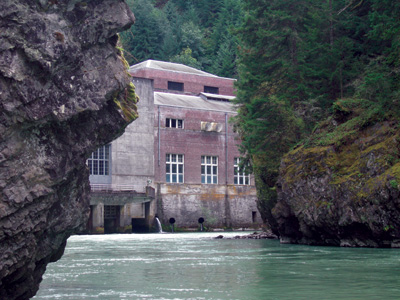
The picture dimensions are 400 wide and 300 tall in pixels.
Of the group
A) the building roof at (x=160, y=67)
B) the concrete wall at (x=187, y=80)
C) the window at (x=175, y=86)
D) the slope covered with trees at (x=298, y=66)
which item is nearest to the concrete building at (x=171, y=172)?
the concrete wall at (x=187, y=80)

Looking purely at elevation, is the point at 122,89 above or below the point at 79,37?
below

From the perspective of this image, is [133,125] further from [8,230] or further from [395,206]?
[8,230]

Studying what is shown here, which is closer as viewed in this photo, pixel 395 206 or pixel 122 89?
pixel 122 89

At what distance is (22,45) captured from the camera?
7.22 metres

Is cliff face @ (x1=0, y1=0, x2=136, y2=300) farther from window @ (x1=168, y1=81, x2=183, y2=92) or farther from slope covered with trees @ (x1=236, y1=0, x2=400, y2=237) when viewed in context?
window @ (x1=168, y1=81, x2=183, y2=92)

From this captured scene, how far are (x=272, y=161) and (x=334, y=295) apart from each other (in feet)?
72.9

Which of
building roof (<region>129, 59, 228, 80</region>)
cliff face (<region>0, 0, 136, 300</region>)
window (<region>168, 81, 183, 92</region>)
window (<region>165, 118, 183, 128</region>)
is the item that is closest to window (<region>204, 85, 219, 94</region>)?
building roof (<region>129, 59, 228, 80</region>)

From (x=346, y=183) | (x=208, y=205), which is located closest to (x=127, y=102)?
(x=346, y=183)

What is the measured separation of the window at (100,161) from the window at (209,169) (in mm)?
9417

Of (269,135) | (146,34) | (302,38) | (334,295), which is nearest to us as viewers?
(334,295)

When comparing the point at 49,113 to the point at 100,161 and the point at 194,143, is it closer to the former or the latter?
the point at 100,161

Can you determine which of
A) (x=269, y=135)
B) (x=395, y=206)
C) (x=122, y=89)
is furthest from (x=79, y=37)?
(x=269, y=135)

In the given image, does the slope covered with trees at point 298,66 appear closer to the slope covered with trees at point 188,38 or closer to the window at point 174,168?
the window at point 174,168

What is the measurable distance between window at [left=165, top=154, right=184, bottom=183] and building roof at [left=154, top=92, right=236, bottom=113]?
15.1 ft
